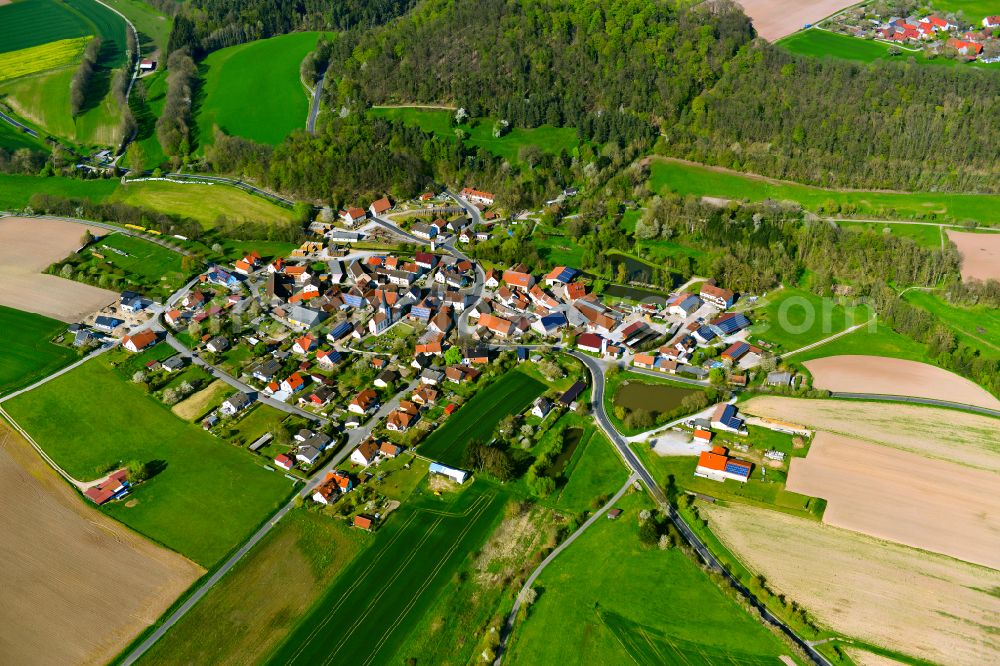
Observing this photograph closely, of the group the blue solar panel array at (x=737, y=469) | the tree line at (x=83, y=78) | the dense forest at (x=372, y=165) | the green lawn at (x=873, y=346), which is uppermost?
the tree line at (x=83, y=78)

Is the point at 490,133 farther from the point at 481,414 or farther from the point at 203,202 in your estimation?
the point at 481,414

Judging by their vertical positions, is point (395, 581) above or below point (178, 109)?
below

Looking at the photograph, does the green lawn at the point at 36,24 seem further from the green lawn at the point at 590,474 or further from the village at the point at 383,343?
the green lawn at the point at 590,474

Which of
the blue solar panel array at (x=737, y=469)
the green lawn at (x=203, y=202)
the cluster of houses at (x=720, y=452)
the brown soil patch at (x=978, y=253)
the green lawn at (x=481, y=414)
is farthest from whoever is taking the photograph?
the green lawn at (x=203, y=202)

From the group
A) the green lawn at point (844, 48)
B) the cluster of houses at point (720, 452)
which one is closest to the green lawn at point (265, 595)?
the cluster of houses at point (720, 452)

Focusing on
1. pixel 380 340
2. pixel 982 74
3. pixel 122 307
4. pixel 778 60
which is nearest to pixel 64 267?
pixel 122 307

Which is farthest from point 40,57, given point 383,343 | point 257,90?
point 383,343

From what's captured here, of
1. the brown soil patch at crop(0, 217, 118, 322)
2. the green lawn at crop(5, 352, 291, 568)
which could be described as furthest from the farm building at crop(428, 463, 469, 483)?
the brown soil patch at crop(0, 217, 118, 322)

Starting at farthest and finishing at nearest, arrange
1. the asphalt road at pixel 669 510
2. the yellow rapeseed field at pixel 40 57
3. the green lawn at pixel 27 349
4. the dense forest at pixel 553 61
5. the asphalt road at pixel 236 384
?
1. the yellow rapeseed field at pixel 40 57
2. the dense forest at pixel 553 61
3. the green lawn at pixel 27 349
4. the asphalt road at pixel 236 384
5. the asphalt road at pixel 669 510
